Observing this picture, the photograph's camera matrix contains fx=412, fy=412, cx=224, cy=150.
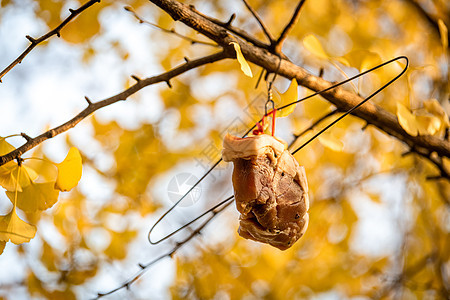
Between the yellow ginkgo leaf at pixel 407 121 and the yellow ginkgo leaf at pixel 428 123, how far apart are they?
0.03 meters

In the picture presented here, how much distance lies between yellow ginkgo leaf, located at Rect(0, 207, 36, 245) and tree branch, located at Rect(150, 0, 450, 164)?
327mm

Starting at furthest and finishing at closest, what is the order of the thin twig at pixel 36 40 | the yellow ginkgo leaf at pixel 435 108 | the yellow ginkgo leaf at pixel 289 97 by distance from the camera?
1. the yellow ginkgo leaf at pixel 435 108
2. the yellow ginkgo leaf at pixel 289 97
3. the thin twig at pixel 36 40

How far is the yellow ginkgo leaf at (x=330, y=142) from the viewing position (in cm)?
76

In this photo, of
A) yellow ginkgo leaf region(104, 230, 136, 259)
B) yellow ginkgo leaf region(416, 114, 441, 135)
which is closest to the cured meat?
yellow ginkgo leaf region(416, 114, 441, 135)

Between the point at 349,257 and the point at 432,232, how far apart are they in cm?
29

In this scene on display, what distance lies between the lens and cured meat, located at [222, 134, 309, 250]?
0.49 m

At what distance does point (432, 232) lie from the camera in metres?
1.41

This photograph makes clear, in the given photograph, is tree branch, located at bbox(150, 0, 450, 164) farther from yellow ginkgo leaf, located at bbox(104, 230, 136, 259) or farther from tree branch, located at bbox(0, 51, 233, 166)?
yellow ginkgo leaf, located at bbox(104, 230, 136, 259)

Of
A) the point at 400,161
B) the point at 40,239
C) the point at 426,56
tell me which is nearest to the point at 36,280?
the point at 40,239

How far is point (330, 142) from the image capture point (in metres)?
0.77

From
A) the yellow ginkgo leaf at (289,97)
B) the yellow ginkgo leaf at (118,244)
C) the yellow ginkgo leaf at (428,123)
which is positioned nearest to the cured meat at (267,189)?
the yellow ginkgo leaf at (289,97)

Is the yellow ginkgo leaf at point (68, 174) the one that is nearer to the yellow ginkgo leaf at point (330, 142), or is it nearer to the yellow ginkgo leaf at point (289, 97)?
the yellow ginkgo leaf at point (289, 97)

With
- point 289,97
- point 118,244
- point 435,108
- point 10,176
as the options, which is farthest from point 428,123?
point 118,244

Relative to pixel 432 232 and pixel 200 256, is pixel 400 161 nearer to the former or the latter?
pixel 432 232
